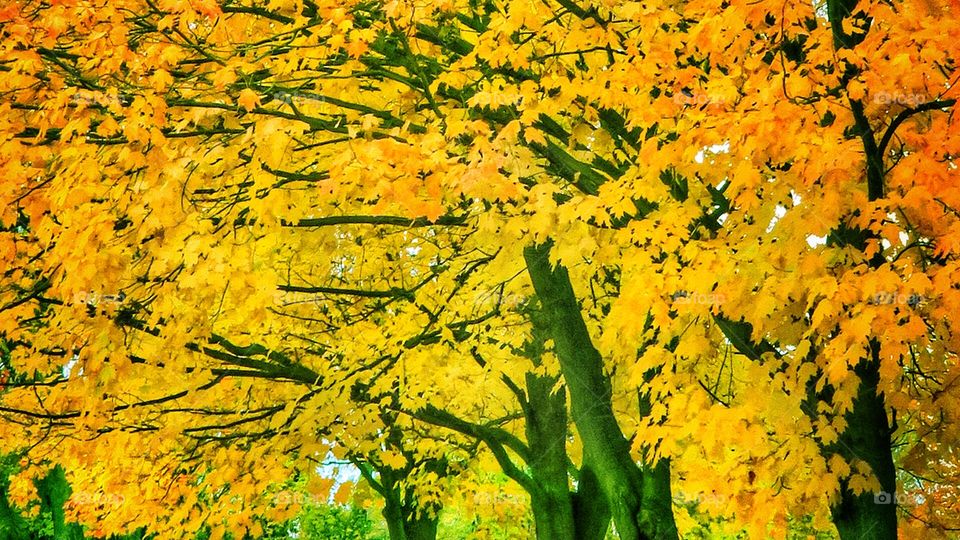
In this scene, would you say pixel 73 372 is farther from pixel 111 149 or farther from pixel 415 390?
pixel 415 390

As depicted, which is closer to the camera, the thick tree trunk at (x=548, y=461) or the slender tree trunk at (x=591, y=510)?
the slender tree trunk at (x=591, y=510)

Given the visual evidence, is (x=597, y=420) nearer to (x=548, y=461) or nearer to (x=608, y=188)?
(x=608, y=188)

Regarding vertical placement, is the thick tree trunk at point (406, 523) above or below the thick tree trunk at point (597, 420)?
above

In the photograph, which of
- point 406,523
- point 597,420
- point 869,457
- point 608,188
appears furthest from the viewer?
point 406,523

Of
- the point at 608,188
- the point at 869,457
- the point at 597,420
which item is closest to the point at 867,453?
the point at 869,457

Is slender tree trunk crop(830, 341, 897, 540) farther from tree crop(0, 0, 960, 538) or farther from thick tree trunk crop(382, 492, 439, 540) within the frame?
thick tree trunk crop(382, 492, 439, 540)

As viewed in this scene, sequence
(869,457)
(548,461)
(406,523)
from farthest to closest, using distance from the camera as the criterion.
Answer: (406,523) < (548,461) < (869,457)

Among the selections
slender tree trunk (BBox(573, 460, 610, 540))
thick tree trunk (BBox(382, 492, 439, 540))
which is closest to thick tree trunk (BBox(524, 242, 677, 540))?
slender tree trunk (BBox(573, 460, 610, 540))

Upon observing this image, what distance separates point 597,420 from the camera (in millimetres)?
8836

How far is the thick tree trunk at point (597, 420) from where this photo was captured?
8.65 m

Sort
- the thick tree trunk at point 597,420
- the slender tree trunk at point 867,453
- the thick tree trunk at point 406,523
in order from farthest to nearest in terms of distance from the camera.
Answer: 1. the thick tree trunk at point 406,523
2. the thick tree trunk at point 597,420
3. the slender tree trunk at point 867,453

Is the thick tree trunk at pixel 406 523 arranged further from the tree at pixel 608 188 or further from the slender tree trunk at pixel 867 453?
the slender tree trunk at pixel 867 453

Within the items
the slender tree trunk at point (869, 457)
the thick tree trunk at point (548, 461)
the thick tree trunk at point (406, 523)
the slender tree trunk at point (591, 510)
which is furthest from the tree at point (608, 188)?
the thick tree trunk at point (406, 523)

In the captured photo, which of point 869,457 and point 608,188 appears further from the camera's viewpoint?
point 869,457
